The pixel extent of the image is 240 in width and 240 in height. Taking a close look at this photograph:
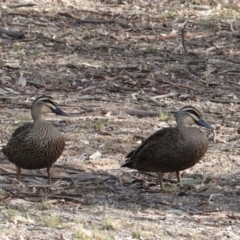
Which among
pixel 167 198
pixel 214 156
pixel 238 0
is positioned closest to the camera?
pixel 167 198

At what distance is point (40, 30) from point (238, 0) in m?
5.00

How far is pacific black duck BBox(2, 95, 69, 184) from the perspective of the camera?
10.4 m

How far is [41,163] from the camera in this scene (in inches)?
409

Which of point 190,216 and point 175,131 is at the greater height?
point 175,131

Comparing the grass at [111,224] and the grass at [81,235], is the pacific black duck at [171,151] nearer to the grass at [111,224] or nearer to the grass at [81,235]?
the grass at [111,224]

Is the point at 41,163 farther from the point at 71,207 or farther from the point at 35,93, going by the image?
the point at 35,93

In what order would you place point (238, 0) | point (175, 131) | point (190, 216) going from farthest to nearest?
1. point (238, 0)
2. point (175, 131)
3. point (190, 216)

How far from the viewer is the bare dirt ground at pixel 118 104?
9.09 metres

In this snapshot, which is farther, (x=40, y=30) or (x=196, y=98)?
(x=40, y=30)

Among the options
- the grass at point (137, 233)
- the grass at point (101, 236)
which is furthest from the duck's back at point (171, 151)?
the grass at point (101, 236)

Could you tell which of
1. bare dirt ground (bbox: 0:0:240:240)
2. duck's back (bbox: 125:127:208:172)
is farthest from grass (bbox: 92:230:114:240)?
duck's back (bbox: 125:127:208:172)

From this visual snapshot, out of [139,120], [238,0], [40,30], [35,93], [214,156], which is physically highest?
[238,0]

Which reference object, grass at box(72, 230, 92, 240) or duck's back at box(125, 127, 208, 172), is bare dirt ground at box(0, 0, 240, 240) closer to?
grass at box(72, 230, 92, 240)

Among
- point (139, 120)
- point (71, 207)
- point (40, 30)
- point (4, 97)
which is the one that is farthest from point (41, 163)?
point (40, 30)
